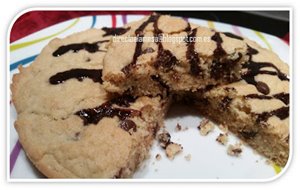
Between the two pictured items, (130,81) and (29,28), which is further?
(29,28)

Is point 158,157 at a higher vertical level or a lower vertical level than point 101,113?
lower

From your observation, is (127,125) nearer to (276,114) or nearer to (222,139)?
(222,139)

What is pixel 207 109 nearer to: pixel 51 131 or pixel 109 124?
pixel 109 124

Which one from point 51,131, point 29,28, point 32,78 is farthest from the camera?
point 29,28

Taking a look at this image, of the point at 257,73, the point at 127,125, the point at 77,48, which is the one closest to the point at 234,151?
the point at 257,73

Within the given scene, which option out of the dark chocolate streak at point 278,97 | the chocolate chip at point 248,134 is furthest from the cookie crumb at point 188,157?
the dark chocolate streak at point 278,97

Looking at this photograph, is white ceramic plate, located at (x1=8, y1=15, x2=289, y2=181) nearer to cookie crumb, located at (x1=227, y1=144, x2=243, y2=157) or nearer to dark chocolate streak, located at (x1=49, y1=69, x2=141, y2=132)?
cookie crumb, located at (x1=227, y1=144, x2=243, y2=157)
